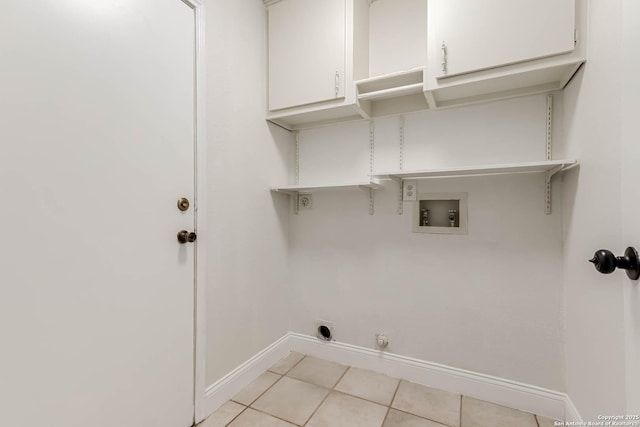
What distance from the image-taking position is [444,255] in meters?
1.86

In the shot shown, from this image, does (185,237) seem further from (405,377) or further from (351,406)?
(405,377)

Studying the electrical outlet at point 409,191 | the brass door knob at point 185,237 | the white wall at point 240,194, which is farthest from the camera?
the electrical outlet at point 409,191

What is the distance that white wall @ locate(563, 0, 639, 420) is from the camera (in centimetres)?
103

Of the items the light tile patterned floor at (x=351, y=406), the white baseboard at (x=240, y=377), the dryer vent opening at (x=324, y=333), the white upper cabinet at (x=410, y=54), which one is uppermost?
the white upper cabinet at (x=410, y=54)

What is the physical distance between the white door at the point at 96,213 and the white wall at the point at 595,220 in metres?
1.71

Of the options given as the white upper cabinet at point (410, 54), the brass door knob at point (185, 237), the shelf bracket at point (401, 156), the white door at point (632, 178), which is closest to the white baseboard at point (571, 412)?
the white door at point (632, 178)

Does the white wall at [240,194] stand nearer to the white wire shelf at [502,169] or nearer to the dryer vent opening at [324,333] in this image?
the dryer vent opening at [324,333]

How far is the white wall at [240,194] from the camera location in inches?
64.9

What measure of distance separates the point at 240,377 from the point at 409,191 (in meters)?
1.63

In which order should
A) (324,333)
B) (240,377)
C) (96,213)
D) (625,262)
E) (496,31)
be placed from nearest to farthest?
1. (625,262)
2. (96,213)
3. (496,31)
4. (240,377)
5. (324,333)

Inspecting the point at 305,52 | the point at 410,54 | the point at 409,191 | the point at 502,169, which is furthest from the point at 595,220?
the point at 305,52

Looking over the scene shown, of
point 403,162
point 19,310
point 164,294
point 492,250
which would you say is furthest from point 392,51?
point 19,310

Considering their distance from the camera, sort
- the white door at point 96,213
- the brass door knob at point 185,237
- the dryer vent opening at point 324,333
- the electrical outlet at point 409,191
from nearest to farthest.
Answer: the white door at point 96,213 → the brass door knob at point 185,237 → the electrical outlet at point 409,191 → the dryer vent opening at point 324,333

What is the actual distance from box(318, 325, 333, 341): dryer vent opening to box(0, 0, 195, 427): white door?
1.00 m
